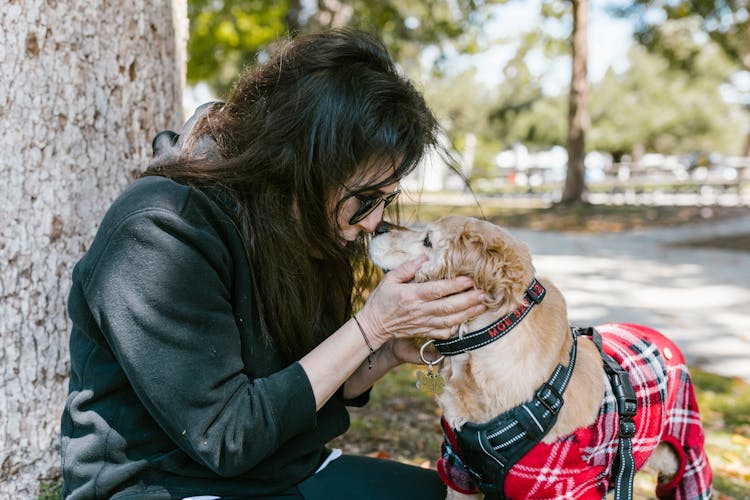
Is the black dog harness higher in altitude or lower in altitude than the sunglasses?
lower

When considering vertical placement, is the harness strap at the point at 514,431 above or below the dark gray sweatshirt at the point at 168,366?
below

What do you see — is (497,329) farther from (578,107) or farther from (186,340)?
(578,107)

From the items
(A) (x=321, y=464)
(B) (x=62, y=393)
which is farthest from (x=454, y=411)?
(B) (x=62, y=393)

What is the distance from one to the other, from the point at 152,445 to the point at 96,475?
166mm

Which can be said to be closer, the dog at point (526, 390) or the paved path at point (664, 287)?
the dog at point (526, 390)

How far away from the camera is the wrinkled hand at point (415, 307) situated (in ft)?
6.59

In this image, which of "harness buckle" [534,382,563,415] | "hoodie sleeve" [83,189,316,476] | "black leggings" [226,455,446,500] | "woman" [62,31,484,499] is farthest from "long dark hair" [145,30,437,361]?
"harness buckle" [534,382,563,415]

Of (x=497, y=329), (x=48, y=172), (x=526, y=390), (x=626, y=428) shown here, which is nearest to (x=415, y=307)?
(x=497, y=329)

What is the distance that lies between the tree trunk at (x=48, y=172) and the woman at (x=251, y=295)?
48 centimetres

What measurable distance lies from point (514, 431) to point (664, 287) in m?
7.06

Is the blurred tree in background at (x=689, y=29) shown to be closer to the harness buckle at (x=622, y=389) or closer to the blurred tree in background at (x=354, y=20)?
the blurred tree in background at (x=354, y=20)

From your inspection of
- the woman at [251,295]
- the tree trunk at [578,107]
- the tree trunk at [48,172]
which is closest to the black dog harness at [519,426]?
the woman at [251,295]

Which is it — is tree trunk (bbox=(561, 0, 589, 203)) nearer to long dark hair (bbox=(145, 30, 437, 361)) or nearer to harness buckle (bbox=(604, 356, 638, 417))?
harness buckle (bbox=(604, 356, 638, 417))

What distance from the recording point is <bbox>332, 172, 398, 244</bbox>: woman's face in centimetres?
212
